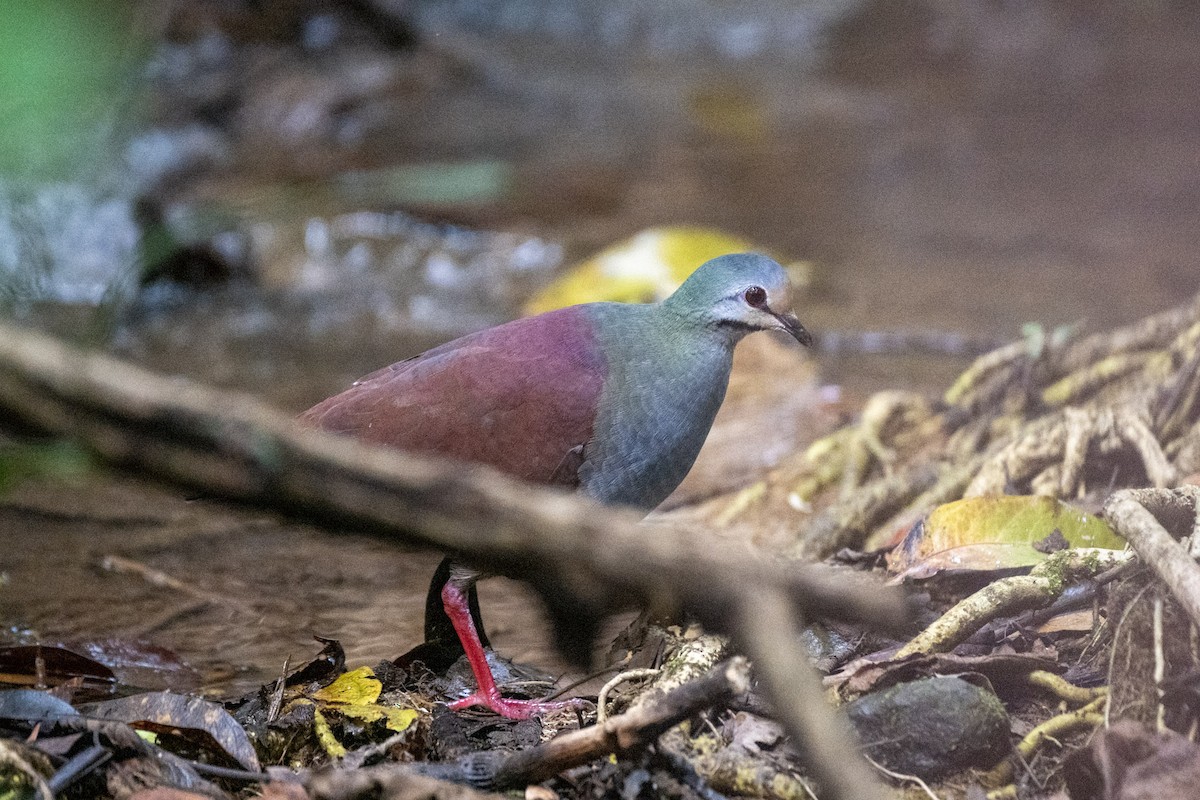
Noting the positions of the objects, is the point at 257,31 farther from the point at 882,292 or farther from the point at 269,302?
the point at 882,292

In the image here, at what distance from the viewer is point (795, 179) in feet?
32.4

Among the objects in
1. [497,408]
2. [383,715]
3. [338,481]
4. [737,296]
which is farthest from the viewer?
[737,296]

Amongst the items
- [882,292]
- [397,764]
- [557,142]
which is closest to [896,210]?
[882,292]

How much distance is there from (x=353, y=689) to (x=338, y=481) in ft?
6.00

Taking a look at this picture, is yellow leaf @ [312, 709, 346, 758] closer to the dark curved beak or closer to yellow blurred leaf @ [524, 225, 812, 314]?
the dark curved beak

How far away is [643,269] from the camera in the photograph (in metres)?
6.59

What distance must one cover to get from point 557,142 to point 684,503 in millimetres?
6484

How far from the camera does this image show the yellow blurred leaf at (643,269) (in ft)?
21.2

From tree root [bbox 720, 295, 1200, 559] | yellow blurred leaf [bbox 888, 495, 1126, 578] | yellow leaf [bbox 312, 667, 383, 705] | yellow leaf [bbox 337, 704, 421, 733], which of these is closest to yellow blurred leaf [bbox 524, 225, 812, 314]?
tree root [bbox 720, 295, 1200, 559]

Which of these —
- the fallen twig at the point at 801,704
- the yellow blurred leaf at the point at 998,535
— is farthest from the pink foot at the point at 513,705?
the fallen twig at the point at 801,704

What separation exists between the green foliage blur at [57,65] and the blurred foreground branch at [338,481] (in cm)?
33

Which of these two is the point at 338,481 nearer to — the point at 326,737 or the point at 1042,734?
the point at 326,737

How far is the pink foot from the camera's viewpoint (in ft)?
9.64

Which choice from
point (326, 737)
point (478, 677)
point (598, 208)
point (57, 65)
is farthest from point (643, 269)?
point (57, 65)
